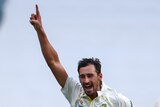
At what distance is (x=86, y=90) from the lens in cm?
517

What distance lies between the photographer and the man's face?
514cm

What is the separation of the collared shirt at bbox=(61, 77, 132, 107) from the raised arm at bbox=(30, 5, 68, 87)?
0.14 metres

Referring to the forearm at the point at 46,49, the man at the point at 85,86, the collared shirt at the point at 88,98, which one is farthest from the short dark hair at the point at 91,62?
the forearm at the point at 46,49

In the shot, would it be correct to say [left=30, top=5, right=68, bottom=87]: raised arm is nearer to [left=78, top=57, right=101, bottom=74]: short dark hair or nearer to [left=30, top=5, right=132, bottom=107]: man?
[left=30, top=5, right=132, bottom=107]: man

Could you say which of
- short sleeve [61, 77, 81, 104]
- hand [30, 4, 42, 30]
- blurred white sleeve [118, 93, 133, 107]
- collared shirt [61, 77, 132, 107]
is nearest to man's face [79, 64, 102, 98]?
collared shirt [61, 77, 132, 107]

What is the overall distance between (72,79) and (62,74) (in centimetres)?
19

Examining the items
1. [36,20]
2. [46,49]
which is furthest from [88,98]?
[36,20]

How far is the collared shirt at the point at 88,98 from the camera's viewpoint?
5.34m

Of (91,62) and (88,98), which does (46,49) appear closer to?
(91,62)

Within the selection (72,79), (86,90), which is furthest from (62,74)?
(86,90)

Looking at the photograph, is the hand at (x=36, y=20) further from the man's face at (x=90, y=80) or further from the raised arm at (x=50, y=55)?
the man's face at (x=90, y=80)

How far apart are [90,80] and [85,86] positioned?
4.9 inches

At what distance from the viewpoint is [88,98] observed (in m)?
5.44

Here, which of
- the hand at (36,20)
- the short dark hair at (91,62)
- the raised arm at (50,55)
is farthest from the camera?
the hand at (36,20)
